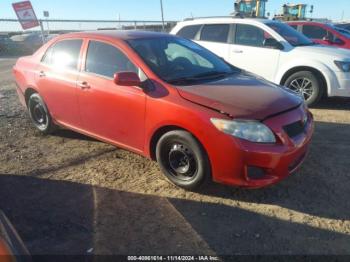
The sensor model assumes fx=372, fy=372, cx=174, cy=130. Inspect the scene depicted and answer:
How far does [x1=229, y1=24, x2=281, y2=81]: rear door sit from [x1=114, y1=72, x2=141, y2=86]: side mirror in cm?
456

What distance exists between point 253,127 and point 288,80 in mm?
4492

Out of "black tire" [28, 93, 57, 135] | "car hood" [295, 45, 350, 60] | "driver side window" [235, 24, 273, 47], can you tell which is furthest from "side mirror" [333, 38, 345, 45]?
"black tire" [28, 93, 57, 135]

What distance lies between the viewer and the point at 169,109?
3889 millimetres

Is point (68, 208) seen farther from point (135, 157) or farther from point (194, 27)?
point (194, 27)

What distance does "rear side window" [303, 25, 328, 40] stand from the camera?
11.9m

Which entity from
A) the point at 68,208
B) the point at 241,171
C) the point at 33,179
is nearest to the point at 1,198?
the point at 33,179

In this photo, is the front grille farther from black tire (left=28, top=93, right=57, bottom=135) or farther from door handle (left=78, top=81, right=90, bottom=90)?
black tire (left=28, top=93, right=57, bottom=135)

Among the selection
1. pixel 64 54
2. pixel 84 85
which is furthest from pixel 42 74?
pixel 84 85

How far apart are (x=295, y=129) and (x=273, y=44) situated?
4293mm

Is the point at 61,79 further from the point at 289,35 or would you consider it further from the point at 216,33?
the point at 289,35

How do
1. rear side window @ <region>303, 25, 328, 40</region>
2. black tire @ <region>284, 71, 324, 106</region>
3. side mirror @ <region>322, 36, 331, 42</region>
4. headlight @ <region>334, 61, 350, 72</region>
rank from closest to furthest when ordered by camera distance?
headlight @ <region>334, 61, 350, 72</region>, black tire @ <region>284, 71, 324, 106</region>, side mirror @ <region>322, 36, 331, 42</region>, rear side window @ <region>303, 25, 328, 40</region>

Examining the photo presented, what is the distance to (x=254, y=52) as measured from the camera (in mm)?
7984

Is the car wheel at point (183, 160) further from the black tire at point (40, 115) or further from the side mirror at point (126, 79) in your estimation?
the black tire at point (40, 115)

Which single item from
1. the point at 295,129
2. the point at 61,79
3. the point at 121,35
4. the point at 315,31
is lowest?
the point at 295,129
